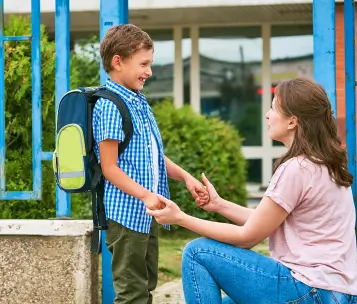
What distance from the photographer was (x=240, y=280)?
11.0 ft

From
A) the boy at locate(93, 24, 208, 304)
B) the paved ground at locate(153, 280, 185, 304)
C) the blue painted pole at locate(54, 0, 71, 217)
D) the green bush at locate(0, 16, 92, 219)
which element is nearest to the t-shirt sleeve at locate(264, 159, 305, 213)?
the boy at locate(93, 24, 208, 304)

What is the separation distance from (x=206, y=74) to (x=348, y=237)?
1052 centimetres

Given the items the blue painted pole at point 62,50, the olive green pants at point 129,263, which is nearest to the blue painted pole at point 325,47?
the olive green pants at point 129,263

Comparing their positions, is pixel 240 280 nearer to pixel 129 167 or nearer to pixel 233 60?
pixel 129 167

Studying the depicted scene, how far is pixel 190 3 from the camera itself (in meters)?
12.5

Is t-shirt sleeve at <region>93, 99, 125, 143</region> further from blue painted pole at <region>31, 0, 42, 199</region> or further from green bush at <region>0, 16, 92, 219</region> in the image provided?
green bush at <region>0, 16, 92, 219</region>

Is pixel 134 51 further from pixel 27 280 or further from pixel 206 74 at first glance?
pixel 206 74

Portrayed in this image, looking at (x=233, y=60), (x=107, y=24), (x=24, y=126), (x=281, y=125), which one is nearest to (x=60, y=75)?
(x=107, y=24)

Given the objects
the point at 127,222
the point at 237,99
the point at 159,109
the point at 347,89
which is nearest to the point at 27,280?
the point at 127,222

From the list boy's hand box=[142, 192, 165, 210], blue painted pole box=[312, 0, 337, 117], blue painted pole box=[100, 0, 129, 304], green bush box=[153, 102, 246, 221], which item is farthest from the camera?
green bush box=[153, 102, 246, 221]

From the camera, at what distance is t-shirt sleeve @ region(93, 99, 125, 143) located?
368 centimetres

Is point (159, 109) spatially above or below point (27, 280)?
above

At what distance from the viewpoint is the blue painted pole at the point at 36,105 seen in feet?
14.9

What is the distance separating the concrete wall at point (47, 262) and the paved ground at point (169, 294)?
1.13 metres
